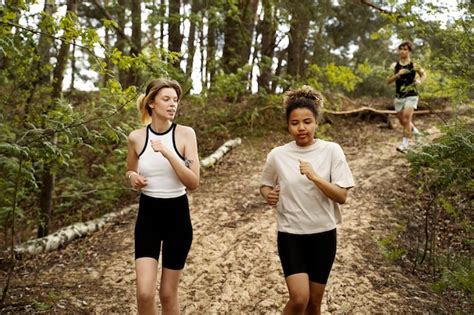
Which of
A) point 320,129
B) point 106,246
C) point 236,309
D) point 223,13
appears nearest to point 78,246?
point 106,246

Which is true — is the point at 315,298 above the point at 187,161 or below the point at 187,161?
below

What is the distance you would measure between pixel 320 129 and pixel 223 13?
3.85 meters

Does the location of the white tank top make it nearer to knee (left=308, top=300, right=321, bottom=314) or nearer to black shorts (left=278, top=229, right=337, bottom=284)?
black shorts (left=278, top=229, right=337, bottom=284)

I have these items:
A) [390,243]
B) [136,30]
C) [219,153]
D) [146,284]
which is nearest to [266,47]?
[136,30]

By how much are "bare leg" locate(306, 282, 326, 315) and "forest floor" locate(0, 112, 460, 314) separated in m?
1.18

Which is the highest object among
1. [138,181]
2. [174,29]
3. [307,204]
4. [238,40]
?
[238,40]

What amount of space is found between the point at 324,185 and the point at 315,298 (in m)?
0.91

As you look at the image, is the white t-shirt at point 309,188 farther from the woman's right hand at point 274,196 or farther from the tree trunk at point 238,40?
the tree trunk at point 238,40

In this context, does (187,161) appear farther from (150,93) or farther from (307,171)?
(307,171)

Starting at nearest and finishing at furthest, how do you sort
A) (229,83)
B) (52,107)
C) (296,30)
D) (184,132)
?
(184,132)
(52,107)
(229,83)
(296,30)

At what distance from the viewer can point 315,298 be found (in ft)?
10.7

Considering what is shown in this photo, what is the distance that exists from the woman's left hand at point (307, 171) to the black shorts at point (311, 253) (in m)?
0.48

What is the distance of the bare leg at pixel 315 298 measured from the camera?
127 inches

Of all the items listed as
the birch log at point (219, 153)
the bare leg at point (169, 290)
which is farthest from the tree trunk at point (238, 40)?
the bare leg at point (169, 290)
